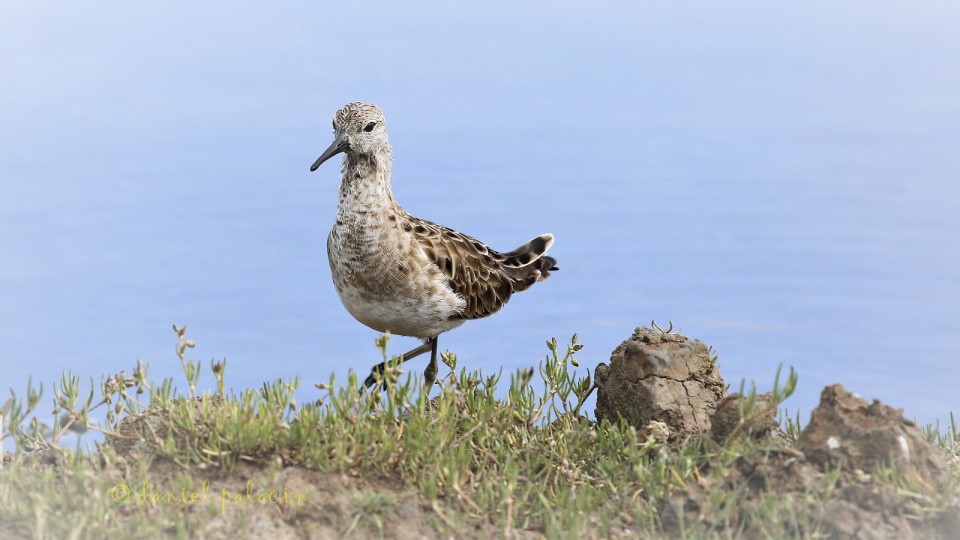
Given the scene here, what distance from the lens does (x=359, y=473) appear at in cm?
721

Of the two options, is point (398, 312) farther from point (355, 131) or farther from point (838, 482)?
point (838, 482)

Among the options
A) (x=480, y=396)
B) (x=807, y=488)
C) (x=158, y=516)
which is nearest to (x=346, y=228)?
(x=480, y=396)

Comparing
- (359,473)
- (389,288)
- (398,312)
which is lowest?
(359,473)

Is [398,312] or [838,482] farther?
[398,312]

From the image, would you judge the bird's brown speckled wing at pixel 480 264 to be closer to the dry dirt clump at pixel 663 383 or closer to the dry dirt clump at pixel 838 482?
the dry dirt clump at pixel 663 383

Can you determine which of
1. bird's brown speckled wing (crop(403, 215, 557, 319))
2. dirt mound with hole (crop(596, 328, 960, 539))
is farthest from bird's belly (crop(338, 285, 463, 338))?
dirt mound with hole (crop(596, 328, 960, 539))

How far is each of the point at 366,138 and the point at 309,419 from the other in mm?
2884

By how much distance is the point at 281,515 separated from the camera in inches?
266

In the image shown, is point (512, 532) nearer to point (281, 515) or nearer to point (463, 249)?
point (281, 515)

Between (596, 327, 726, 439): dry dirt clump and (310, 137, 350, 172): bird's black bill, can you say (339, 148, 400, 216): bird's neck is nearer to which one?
(310, 137, 350, 172): bird's black bill

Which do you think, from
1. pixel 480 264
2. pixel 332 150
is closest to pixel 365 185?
pixel 332 150

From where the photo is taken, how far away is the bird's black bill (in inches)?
360

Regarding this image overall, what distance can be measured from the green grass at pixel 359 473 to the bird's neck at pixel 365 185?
1954 millimetres

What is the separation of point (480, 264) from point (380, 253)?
4.66ft
